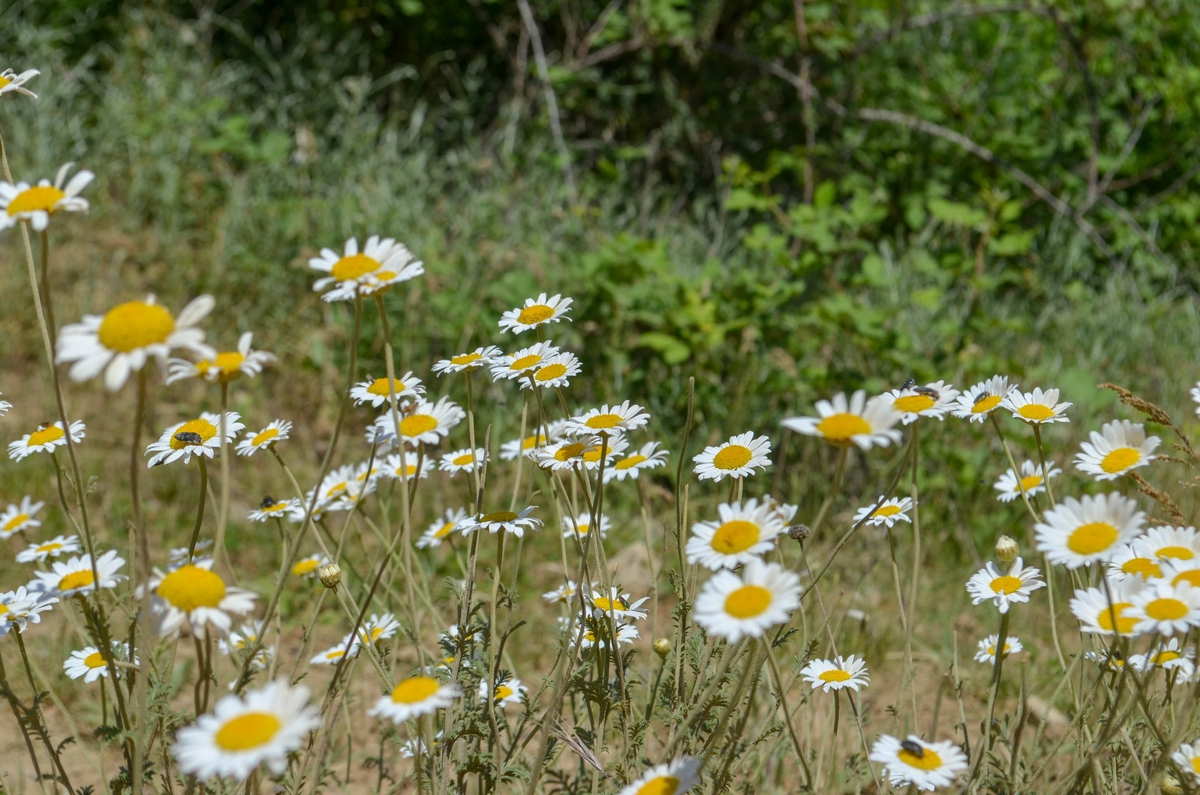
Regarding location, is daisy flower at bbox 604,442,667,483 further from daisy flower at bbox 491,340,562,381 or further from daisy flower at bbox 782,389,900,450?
daisy flower at bbox 782,389,900,450

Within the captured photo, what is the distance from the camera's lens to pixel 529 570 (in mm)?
3307

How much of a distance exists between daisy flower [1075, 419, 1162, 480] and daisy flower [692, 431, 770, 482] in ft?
1.51

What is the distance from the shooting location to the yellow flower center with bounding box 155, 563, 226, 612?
1023mm

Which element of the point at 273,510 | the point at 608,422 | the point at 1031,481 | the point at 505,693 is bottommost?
the point at 505,693

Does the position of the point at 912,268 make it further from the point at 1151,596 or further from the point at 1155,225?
the point at 1151,596

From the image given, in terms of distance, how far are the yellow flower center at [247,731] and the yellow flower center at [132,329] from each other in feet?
1.24

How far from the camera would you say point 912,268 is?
464cm

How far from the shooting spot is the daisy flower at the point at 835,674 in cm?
154

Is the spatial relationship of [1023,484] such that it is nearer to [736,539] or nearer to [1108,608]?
[1108,608]

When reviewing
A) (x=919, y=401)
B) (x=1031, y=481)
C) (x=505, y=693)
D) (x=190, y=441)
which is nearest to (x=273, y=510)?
(x=190, y=441)

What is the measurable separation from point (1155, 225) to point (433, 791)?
5230mm

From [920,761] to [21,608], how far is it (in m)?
1.30

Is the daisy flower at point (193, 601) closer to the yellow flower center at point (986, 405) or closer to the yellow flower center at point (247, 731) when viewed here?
the yellow flower center at point (247, 731)

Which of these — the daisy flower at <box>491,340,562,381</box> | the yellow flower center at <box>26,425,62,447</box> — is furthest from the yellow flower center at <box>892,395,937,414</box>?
the yellow flower center at <box>26,425,62,447</box>
